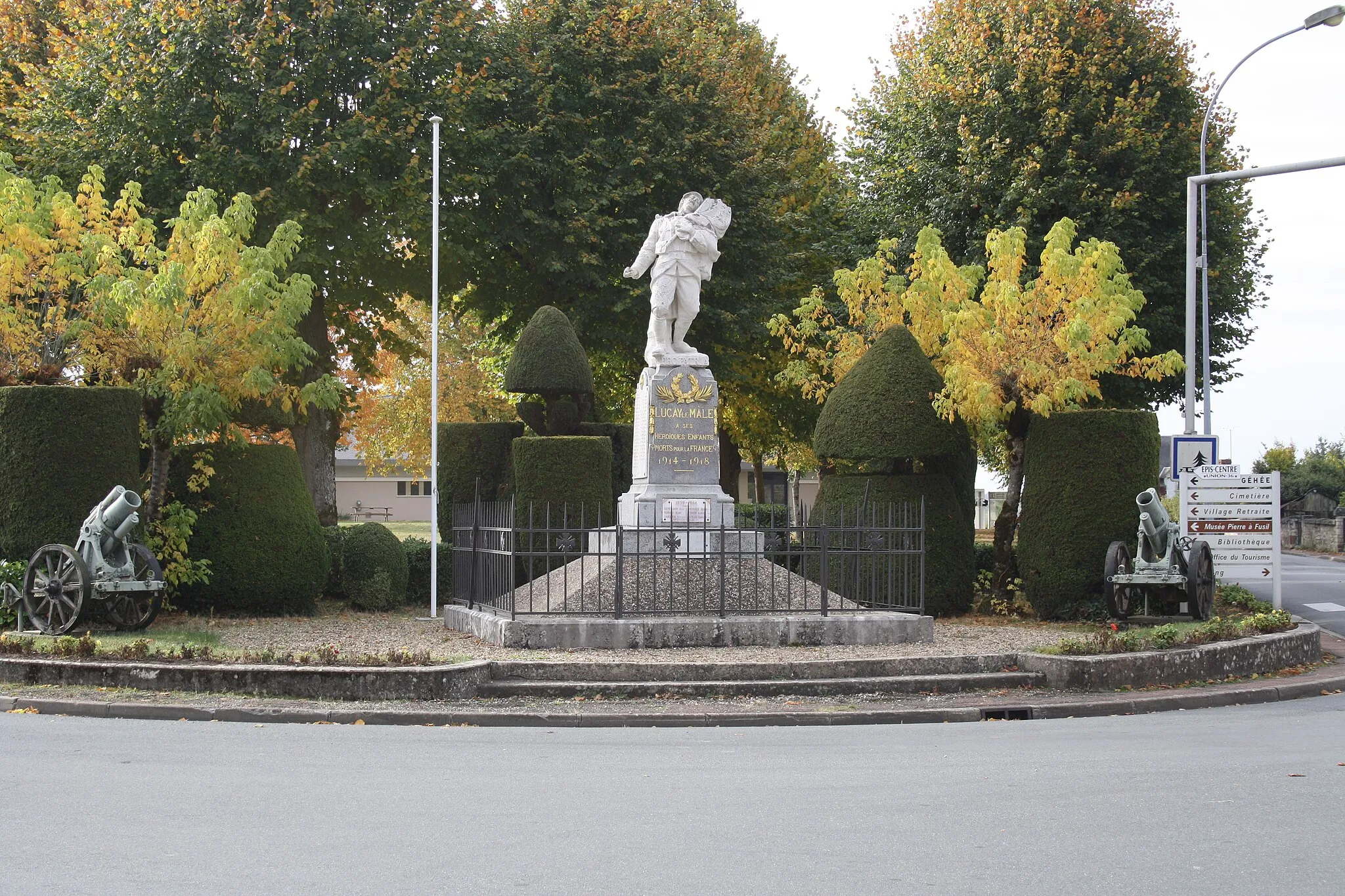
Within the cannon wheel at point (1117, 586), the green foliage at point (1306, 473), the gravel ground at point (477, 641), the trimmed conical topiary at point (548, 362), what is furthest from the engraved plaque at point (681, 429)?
the green foliage at point (1306, 473)

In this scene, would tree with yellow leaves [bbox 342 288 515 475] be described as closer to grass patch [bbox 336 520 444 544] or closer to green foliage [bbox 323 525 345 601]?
grass patch [bbox 336 520 444 544]

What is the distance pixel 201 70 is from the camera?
82.0 feet

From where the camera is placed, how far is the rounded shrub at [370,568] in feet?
69.5

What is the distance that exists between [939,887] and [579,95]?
25234mm

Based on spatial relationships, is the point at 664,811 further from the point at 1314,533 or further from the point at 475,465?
the point at 1314,533

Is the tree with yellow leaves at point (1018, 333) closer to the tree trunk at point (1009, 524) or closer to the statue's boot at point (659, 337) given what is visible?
the tree trunk at point (1009, 524)

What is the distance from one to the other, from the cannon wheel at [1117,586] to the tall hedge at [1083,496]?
131cm

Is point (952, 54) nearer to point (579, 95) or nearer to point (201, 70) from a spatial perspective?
point (579, 95)

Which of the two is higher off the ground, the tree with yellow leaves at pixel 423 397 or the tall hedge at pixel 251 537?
the tree with yellow leaves at pixel 423 397

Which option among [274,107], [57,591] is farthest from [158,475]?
[274,107]

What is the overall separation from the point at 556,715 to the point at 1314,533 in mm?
42607

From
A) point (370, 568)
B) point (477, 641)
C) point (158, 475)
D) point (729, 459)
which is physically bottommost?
point (477, 641)

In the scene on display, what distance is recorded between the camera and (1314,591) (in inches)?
1073

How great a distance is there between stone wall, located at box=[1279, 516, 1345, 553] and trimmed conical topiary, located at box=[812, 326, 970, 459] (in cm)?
2914
